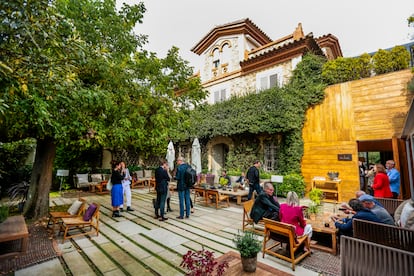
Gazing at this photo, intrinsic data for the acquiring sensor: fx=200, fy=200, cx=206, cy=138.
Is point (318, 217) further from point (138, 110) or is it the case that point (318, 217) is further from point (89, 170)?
point (89, 170)

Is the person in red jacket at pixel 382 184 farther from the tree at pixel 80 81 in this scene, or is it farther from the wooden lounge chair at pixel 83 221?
the wooden lounge chair at pixel 83 221

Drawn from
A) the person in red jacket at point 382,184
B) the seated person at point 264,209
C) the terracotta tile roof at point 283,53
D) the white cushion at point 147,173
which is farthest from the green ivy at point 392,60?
the white cushion at point 147,173

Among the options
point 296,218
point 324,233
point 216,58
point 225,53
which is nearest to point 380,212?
point 324,233

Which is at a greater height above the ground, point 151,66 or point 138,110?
point 151,66

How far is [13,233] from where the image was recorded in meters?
3.33

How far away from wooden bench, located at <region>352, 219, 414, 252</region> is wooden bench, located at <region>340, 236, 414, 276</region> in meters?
0.82

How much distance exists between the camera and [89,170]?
12.8 metres

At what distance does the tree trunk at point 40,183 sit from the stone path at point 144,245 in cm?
179

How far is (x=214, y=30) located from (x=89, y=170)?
1272cm

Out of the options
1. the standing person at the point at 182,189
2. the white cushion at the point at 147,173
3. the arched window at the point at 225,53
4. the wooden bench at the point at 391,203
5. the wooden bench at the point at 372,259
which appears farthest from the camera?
the arched window at the point at 225,53

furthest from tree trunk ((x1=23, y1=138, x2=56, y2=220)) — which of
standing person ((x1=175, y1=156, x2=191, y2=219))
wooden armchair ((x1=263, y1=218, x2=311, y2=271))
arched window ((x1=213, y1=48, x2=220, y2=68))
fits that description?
arched window ((x1=213, y1=48, x2=220, y2=68))

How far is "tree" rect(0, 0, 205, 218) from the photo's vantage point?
2.33 metres

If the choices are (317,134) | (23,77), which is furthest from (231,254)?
(317,134)

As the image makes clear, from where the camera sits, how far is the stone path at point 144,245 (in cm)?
334
